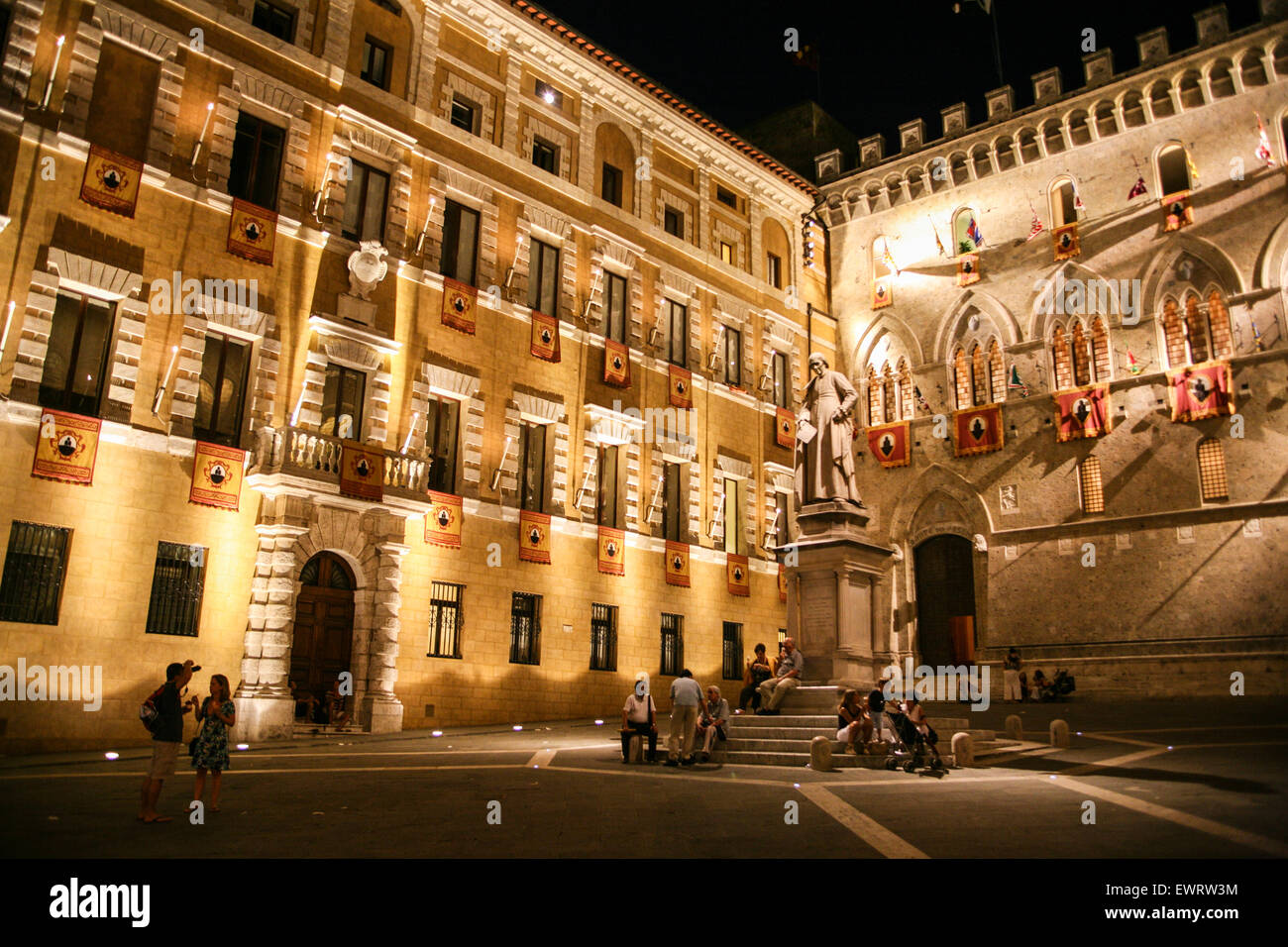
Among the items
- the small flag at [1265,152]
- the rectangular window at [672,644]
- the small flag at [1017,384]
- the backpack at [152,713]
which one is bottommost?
the backpack at [152,713]

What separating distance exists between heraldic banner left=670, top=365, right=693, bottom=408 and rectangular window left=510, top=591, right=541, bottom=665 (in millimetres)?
8552

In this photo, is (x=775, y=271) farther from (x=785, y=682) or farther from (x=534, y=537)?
(x=785, y=682)

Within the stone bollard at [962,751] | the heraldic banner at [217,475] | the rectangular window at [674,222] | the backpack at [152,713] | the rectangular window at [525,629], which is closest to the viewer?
the backpack at [152,713]

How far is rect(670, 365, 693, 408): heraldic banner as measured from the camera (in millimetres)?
29125

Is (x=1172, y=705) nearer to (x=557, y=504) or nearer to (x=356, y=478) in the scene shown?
(x=557, y=504)

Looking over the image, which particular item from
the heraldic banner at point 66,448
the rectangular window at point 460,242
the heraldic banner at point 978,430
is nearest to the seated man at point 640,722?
the heraldic banner at point 66,448

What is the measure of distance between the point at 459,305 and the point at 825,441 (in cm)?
1159

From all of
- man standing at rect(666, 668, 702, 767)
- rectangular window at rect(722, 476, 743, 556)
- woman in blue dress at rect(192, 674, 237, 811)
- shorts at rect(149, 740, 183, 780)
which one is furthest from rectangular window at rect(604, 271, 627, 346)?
shorts at rect(149, 740, 183, 780)

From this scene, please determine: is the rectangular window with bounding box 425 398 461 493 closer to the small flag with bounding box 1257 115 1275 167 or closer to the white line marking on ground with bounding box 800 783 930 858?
the white line marking on ground with bounding box 800 783 930 858

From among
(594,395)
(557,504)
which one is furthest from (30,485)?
(594,395)

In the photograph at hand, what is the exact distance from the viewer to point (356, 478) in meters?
20.1

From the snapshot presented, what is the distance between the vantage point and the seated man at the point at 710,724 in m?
14.8

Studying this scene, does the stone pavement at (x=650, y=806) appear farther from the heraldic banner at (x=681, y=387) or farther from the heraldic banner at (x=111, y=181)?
the heraldic banner at (x=681, y=387)

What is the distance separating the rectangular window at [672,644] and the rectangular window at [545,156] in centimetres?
1440
